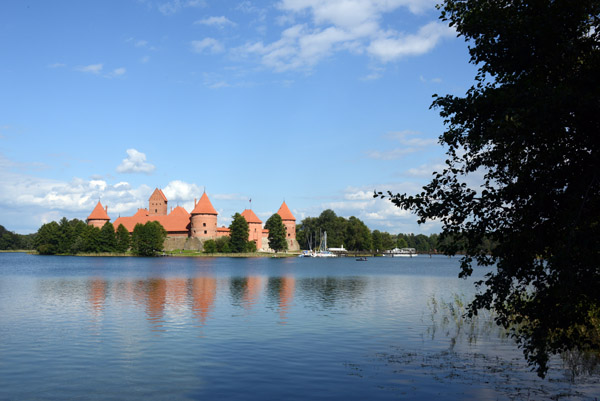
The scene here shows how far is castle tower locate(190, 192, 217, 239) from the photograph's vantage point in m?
147

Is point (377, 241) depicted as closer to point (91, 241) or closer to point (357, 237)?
point (357, 237)

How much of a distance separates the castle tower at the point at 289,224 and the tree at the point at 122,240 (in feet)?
165

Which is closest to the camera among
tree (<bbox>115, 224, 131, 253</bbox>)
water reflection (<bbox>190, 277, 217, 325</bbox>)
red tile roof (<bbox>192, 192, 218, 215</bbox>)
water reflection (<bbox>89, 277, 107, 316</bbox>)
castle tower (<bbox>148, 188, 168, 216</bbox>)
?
water reflection (<bbox>190, 277, 217, 325</bbox>)

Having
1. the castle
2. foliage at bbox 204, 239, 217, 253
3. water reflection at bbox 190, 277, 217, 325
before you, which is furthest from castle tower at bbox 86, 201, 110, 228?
water reflection at bbox 190, 277, 217, 325

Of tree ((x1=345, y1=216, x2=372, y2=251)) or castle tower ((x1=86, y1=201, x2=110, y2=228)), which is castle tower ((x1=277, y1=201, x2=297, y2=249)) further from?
castle tower ((x1=86, y1=201, x2=110, y2=228))

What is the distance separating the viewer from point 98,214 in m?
156

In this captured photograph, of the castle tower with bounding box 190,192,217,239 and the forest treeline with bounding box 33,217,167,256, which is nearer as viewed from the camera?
the forest treeline with bounding box 33,217,167,256

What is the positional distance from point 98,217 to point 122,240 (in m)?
24.4

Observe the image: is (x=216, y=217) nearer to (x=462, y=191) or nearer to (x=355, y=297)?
(x=355, y=297)

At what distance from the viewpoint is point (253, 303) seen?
3186 centimetres

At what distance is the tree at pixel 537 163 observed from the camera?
8.40 metres

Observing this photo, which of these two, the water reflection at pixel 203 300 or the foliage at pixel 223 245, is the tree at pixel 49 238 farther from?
the water reflection at pixel 203 300

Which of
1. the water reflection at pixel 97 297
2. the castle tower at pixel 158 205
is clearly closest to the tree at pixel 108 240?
the castle tower at pixel 158 205

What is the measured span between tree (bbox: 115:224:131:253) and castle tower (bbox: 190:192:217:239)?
1908 cm
